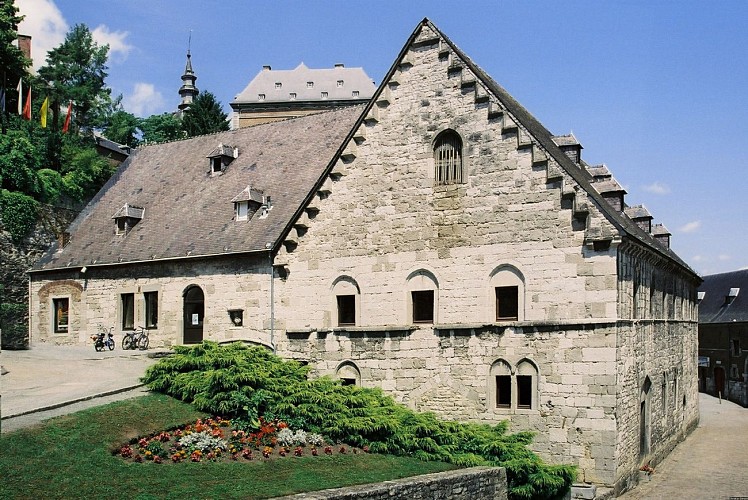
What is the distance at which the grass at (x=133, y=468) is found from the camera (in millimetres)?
13547

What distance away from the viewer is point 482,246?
72.7 ft

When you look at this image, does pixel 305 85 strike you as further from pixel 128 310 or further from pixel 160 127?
pixel 128 310

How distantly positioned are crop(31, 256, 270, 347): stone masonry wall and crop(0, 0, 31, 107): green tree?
14.6m

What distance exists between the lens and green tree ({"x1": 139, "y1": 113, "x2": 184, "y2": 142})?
7406 cm

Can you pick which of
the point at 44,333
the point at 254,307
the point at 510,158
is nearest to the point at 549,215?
the point at 510,158

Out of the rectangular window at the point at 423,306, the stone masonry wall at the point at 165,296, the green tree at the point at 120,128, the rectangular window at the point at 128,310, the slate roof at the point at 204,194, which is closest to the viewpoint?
the rectangular window at the point at 423,306

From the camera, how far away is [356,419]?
64.2ft

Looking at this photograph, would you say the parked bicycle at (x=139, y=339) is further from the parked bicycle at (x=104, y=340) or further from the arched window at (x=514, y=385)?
the arched window at (x=514, y=385)

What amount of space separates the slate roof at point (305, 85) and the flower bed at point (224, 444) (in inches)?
2772

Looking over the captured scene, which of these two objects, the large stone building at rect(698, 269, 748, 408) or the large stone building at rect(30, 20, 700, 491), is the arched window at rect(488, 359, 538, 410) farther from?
the large stone building at rect(698, 269, 748, 408)

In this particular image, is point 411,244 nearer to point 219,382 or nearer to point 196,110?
point 219,382

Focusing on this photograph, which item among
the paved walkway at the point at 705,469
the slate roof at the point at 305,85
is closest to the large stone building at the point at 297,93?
the slate roof at the point at 305,85

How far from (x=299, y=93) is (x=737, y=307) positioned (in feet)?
166

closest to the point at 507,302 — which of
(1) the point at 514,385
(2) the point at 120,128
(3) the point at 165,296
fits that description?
(1) the point at 514,385
